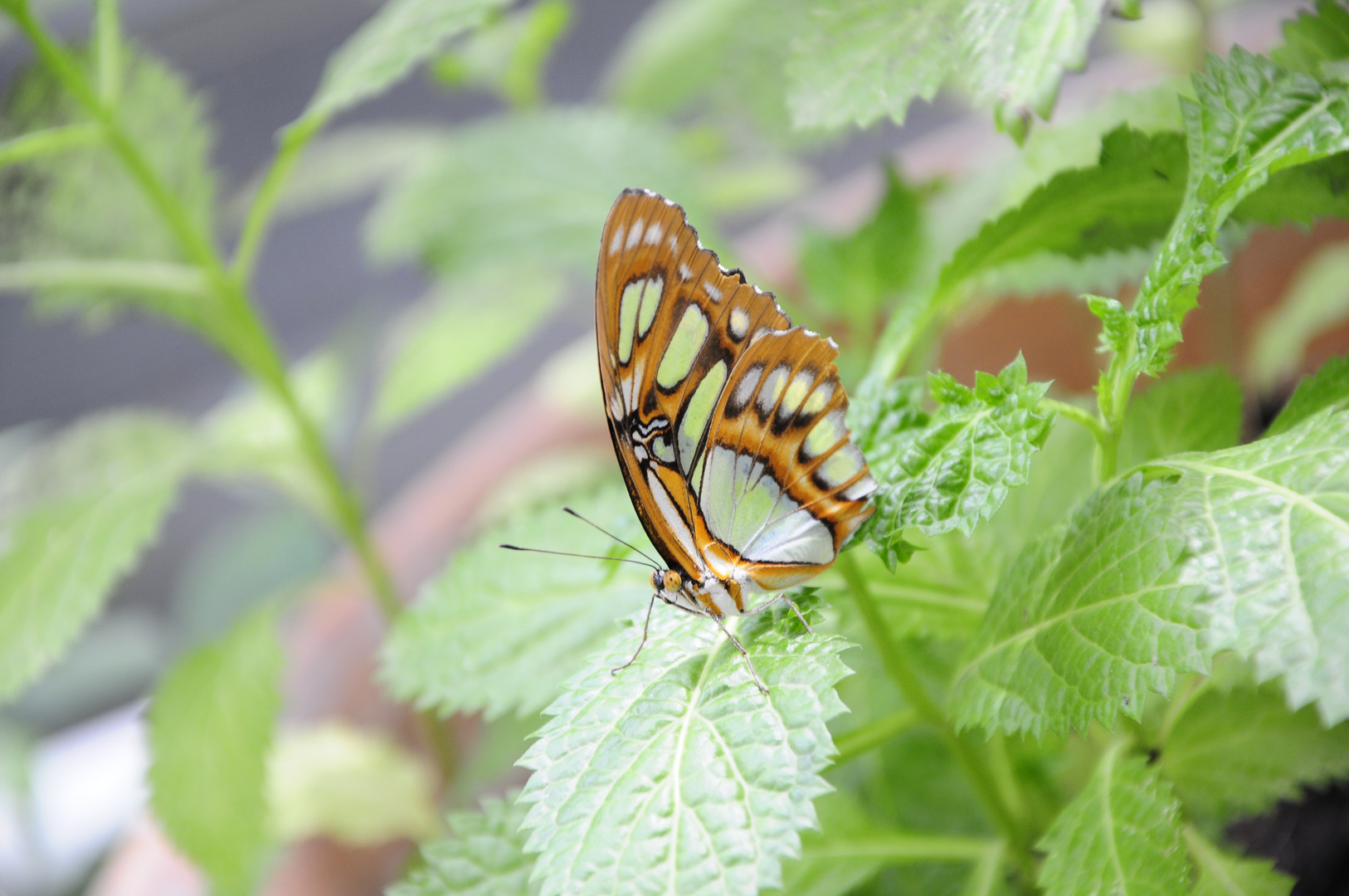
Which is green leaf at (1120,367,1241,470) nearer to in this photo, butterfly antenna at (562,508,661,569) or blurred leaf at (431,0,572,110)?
butterfly antenna at (562,508,661,569)

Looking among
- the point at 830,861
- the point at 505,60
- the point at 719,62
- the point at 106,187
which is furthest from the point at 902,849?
the point at 505,60

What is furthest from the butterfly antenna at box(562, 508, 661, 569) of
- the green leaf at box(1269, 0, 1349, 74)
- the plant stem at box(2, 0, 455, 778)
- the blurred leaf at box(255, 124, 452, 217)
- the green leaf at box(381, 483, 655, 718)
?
the blurred leaf at box(255, 124, 452, 217)

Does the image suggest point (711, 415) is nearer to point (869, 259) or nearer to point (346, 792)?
point (869, 259)

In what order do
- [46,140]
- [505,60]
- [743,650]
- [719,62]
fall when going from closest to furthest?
[743,650] < [46,140] < [719,62] < [505,60]

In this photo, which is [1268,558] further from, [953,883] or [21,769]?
[21,769]

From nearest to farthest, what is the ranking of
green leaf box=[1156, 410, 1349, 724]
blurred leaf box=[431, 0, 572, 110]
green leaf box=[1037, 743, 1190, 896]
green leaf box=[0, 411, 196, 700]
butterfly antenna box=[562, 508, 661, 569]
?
green leaf box=[1156, 410, 1349, 724] < green leaf box=[1037, 743, 1190, 896] < butterfly antenna box=[562, 508, 661, 569] < green leaf box=[0, 411, 196, 700] < blurred leaf box=[431, 0, 572, 110]

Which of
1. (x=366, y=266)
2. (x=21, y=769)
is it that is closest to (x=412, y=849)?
(x=21, y=769)
